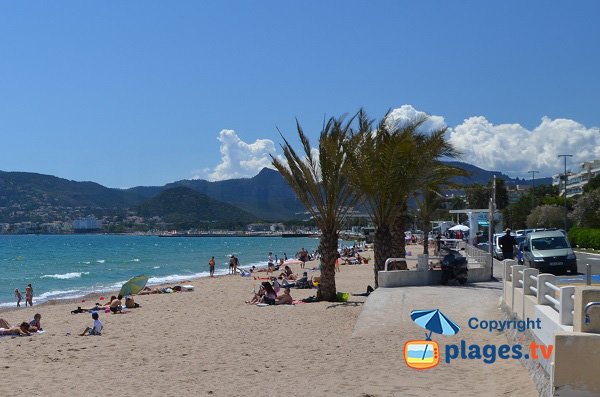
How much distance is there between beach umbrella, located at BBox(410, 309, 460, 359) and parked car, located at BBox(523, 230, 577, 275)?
10.9 meters

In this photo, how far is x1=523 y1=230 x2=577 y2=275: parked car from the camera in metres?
21.4

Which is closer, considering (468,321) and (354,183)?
(468,321)

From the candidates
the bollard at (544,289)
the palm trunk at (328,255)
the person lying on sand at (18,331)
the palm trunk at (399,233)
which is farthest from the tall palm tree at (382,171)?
the bollard at (544,289)

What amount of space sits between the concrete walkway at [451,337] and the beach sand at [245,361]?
0.03 metres

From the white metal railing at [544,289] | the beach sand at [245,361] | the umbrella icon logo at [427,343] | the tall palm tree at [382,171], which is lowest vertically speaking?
the beach sand at [245,361]

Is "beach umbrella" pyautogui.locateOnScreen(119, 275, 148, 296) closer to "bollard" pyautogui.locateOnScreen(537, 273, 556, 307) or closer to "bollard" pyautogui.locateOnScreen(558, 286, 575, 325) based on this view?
"bollard" pyautogui.locateOnScreen(537, 273, 556, 307)

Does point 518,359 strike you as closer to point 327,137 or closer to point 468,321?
point 468,321

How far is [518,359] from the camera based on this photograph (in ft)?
29.6

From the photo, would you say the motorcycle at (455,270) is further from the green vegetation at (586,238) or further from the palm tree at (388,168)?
the green vegetation at (586,238)

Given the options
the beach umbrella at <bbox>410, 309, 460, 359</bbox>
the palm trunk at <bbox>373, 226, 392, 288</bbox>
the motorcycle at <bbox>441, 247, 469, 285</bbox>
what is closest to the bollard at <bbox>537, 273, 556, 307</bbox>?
the beach umbrella at <bbox>410, 309, 460, 359</bbox>

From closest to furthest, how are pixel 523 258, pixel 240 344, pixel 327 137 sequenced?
1. pixel 240 344
2. pixel 327 137
3. pixel 523 258

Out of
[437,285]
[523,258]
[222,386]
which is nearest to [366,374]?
[222,386]

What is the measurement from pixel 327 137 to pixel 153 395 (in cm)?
1001

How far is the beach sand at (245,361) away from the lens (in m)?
8.68
